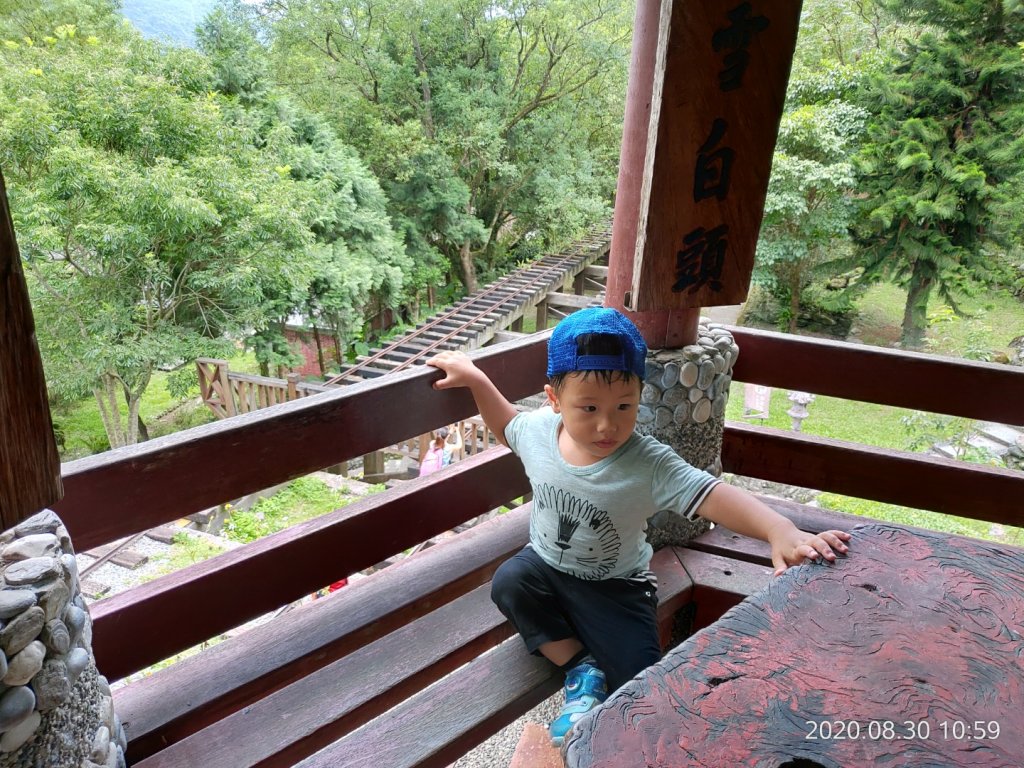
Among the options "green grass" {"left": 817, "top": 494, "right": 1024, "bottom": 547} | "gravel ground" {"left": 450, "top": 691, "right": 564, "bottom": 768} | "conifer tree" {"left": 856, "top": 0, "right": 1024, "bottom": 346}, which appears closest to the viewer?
"gravel ground" {"left": 450, "top": 691, "right": 564, "bottom": 768}

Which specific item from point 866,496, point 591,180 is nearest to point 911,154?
point 591,180

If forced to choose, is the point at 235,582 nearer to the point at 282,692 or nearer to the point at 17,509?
the point at 282,692

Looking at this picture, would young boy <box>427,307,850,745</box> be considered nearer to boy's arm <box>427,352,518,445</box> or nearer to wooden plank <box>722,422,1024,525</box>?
boy's arm <box>427,352,518,445</box>

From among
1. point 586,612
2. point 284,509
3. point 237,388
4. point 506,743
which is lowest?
point 284,509

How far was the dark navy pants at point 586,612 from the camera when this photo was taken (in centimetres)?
132

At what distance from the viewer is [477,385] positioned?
1.48 m

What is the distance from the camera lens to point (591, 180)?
1270cm

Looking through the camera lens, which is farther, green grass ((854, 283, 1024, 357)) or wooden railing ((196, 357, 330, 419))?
green grass ((854, 283, 1024, 357))

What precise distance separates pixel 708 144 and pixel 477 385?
0.73 m

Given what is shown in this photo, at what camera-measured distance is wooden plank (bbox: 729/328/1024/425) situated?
5.76 ft

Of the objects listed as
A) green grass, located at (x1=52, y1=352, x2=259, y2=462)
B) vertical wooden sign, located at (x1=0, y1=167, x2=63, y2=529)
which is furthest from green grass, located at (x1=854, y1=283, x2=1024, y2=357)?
green grass, located at (x1=52, y1=352, x2=259, y2=462)

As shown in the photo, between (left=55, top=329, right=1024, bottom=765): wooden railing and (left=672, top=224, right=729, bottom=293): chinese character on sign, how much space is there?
0.41m

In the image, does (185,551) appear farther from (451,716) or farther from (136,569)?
Result: (451,716)

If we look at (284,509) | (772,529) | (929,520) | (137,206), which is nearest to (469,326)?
(284,509)
